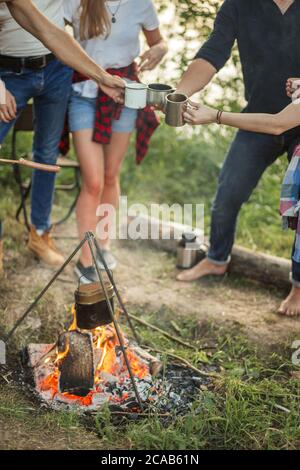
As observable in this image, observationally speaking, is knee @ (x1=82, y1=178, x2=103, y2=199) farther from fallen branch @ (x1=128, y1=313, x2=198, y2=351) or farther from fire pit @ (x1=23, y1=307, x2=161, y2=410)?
fire pit @ (x1=23, y1=307, x2=161, y2=410)

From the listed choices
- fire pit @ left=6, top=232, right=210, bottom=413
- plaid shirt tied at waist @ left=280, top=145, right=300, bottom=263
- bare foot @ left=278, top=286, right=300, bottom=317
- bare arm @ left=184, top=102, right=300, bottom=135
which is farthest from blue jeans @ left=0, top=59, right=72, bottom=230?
bare foot @ left=278, top=286, right=300, bottom=317

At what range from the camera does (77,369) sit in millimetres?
3857

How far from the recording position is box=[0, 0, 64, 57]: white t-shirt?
166 inches

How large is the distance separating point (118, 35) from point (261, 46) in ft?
3.11

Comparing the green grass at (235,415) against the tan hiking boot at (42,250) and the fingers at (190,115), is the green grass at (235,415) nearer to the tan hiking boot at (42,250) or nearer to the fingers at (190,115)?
the tan hiking boot at (42,250)

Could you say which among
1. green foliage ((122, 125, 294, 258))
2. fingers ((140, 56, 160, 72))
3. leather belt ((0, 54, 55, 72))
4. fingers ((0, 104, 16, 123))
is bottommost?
green foliage ((122, 125, 294, 258))

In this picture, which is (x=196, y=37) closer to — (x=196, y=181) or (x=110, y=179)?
(x=110, y=179)

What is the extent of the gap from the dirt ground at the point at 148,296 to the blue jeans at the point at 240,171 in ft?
1.33

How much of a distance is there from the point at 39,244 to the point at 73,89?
4.13ft

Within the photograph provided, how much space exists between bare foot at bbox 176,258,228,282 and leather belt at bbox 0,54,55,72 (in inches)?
76.5

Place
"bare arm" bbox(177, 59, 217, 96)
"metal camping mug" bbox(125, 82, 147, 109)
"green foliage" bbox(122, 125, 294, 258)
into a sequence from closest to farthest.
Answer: "metal camping mug" bbox(125, 82, 147, 109), "bare arm" bbox(177, 59, 217, 96), "green foliage" bbox(122, 125, 294, 258)

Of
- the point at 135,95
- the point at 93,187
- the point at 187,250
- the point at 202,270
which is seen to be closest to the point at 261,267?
the point at 202,270

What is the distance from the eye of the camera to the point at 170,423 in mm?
3672
